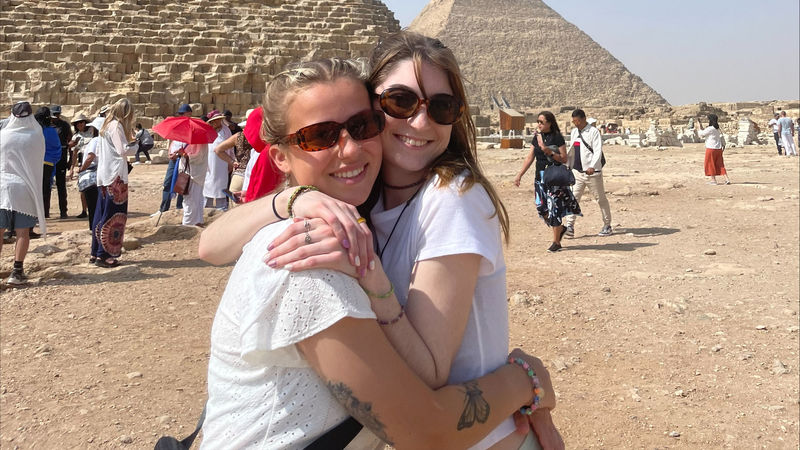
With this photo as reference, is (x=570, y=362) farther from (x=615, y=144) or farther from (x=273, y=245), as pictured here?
(x=615, y=144)

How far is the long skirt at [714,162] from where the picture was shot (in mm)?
13359

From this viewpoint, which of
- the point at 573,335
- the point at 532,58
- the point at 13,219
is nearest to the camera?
the point at 573,335

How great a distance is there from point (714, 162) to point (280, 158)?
13.2 meters

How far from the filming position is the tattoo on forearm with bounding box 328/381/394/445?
129 centimetres

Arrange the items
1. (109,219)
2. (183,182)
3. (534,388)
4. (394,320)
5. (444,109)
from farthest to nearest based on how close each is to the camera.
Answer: (183,182)
(109,219)
(444,109)
(534,388)
(394,320)

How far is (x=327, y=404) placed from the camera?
1331 mm

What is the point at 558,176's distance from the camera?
7.67m

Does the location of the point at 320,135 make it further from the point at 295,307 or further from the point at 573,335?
the point at 573,335

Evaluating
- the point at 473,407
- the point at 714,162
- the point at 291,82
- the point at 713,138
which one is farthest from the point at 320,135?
the point at 713,138

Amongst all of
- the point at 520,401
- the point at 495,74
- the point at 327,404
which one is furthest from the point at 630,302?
→ the point at 495,74

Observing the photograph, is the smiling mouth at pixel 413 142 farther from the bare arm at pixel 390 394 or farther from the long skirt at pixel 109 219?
the long skirt at pixel 109 219

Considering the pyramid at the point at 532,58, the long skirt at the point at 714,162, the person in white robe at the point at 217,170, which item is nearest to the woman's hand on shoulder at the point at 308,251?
the person in white robe at the point at 217,170

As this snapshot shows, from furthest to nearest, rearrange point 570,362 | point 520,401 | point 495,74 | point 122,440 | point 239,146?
1. point 495,74
2. point 239,146
3. point 570,362
4. point 122,440
5. point 520,401

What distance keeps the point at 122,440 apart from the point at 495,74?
129m
